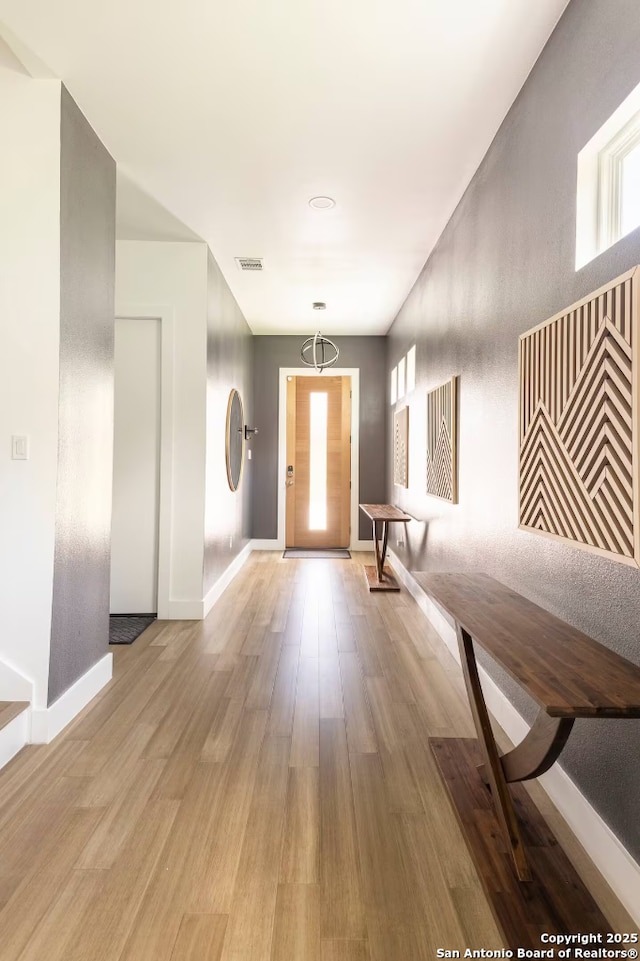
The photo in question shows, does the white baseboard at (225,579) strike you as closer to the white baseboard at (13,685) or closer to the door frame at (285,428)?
the door frame at (285,428)

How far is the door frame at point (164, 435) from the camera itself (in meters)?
3.89

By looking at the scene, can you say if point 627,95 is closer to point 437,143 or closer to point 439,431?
point 437,143

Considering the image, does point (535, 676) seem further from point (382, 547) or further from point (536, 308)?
point (382, 547)

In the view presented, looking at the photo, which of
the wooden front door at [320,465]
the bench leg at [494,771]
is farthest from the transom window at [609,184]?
the wooden front door at [320,465]

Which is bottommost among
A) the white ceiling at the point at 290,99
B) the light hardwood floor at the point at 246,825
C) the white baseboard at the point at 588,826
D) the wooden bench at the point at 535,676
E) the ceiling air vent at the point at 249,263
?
the light hardwood floor at the point at 246,825

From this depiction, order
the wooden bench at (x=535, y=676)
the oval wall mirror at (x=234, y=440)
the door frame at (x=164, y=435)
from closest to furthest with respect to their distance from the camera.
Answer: the wooden bench at (x=535, y=676)
the door frame at (x=164, y=435)
the oval wall mirror at (x=234, y=440)

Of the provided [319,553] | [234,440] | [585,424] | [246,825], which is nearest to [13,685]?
Answer: [246,825]

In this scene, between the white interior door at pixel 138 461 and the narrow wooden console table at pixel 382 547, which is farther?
the narrow wooden console table at pixel 382 547

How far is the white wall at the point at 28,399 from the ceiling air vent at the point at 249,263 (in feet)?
6.92

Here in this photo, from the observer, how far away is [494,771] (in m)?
1.64

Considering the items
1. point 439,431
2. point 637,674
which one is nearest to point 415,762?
point 637,674

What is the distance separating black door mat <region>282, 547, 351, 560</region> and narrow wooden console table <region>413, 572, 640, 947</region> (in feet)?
14.2

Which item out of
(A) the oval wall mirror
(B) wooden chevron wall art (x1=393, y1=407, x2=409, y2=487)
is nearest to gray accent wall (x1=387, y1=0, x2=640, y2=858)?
(B) wooden chevron wall art (x1=393, y1=407, x2=409, y2=487)

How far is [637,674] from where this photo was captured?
1313 millimetres
